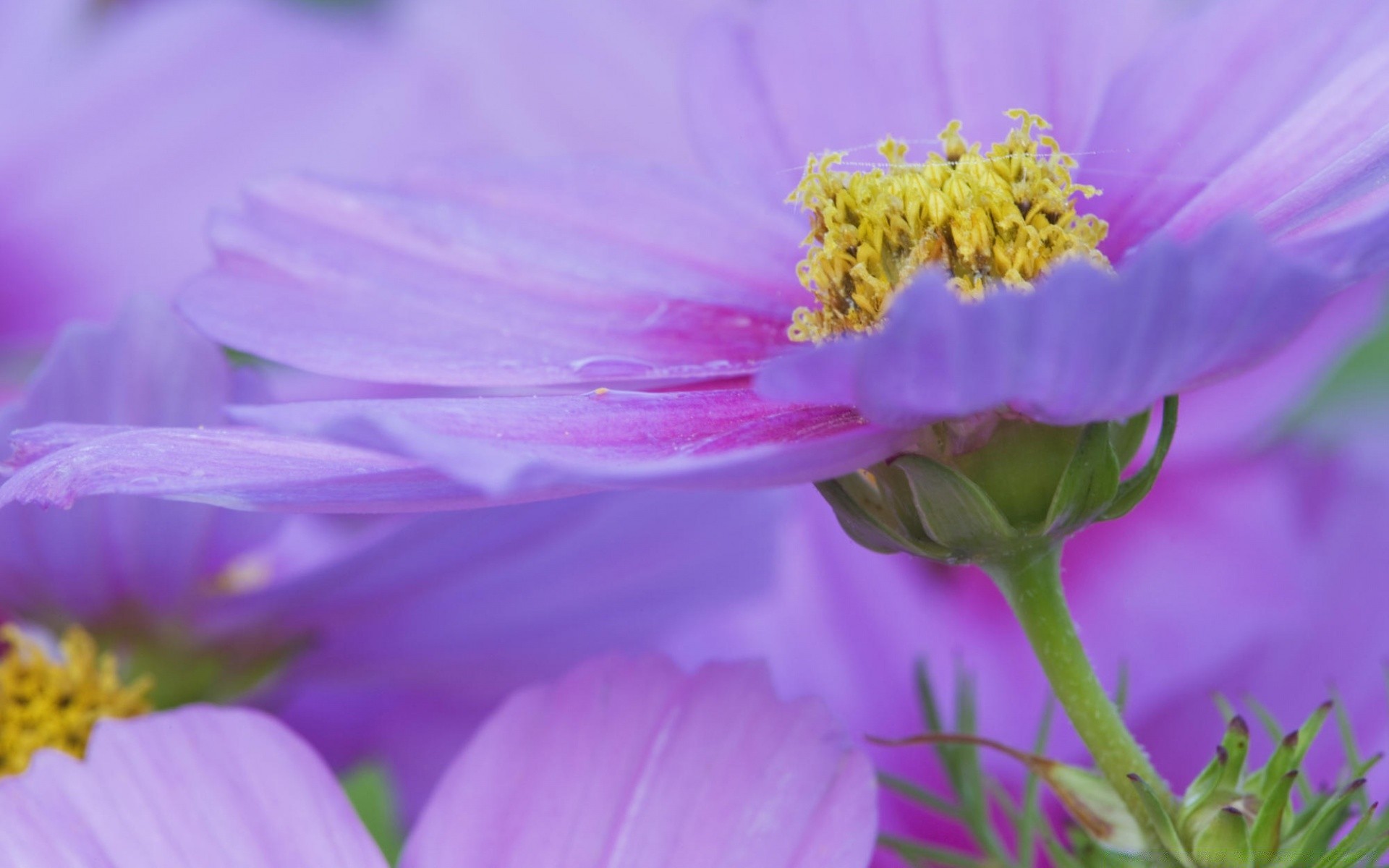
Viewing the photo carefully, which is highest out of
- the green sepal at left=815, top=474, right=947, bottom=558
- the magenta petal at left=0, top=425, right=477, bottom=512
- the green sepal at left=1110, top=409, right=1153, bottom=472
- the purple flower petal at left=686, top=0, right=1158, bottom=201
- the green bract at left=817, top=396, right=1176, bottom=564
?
the purple flower petal at left=686, top=0, right=1158, bottom=201

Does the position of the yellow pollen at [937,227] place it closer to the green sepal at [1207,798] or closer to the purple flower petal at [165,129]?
the green sepal at [1207,798]

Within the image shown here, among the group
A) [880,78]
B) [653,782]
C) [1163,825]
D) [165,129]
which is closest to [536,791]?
[653,782]

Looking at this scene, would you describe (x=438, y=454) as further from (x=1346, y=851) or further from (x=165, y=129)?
(x=165, y=129)

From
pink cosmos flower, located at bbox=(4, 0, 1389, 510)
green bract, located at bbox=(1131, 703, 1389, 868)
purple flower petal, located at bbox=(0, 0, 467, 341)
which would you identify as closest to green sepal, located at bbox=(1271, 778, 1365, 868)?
green bract, located at bbox=(1131, 703, 1389, 868)

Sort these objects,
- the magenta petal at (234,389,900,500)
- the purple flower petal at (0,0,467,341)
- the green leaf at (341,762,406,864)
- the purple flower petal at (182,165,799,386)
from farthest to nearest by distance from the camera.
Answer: the purple flower petal at (0,0,467,341), the green leaf at (341,762,406,864), the purple flower petal at (182,165,799,386), the magenta petal at (234,389,900,500)

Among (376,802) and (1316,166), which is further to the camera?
(376,802)

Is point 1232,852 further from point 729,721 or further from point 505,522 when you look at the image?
point 505,522

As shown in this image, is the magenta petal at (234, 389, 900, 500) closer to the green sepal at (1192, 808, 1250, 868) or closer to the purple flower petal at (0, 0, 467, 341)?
the green sepal at (1192, 808, 1250, 868)
